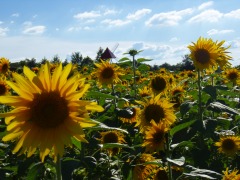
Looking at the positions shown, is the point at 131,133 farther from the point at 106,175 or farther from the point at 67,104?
the point at 67,104

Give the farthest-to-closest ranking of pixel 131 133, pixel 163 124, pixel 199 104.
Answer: pixel 131 133, pixel 199 104, pixel 163 124

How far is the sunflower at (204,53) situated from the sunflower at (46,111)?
2.44 meters

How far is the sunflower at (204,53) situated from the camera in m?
4.16

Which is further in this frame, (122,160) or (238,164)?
(238,164)

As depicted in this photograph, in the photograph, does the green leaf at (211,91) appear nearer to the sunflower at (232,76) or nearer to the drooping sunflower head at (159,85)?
the drooping sunflower head at (159,85)

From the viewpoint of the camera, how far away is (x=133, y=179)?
11.5 feet

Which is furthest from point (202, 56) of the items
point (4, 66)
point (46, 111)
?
point (4, 66)

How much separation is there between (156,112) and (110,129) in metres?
1.58

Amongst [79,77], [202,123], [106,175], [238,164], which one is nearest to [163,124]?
[202,123]

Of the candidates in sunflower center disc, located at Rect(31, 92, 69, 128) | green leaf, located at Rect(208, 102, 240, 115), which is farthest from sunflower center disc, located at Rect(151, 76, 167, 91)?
sunflower center disc, located at Rect(31, 92, 69, 128)

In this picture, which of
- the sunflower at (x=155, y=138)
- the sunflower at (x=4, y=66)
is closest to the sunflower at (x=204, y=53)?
the sunflower at (x=155, y=138)

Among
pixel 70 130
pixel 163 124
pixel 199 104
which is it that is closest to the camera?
pixel 70 130

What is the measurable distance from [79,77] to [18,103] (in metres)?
0.31

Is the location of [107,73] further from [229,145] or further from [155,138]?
[155,138]
